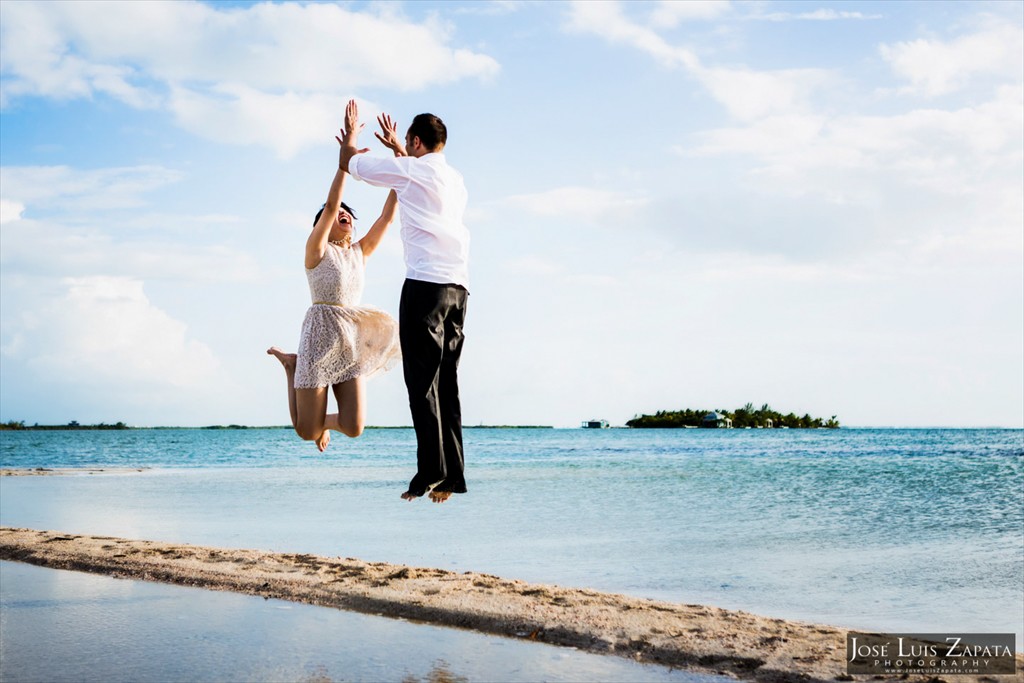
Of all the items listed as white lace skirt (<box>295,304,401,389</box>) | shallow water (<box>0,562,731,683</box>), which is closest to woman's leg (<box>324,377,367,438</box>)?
white lace skirt (<box>295,304,401,389</box>)

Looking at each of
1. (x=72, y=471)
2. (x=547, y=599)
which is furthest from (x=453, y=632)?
(x=72, y=471)

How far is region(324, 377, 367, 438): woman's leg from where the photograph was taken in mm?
5039

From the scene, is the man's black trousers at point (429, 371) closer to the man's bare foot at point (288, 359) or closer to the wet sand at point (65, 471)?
the man's bare foot at point (288, 359)

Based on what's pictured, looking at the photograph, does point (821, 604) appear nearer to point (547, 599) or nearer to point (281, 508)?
point (547, 599)

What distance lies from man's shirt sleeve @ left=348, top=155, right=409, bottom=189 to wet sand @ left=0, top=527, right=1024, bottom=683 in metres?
16.6

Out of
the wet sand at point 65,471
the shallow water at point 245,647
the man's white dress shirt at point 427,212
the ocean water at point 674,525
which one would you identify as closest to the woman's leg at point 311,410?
the man's white dress shirt at point 427,212

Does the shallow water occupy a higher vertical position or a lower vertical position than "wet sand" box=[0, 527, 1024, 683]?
lower

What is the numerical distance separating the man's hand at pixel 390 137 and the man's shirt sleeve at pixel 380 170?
19 centimetres

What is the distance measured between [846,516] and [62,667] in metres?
32.1

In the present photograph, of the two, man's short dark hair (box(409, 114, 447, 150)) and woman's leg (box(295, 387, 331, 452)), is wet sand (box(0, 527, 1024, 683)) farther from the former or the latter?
man's short dark hair (box(409, 114, 447, 150))

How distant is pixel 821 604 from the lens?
1003 inches

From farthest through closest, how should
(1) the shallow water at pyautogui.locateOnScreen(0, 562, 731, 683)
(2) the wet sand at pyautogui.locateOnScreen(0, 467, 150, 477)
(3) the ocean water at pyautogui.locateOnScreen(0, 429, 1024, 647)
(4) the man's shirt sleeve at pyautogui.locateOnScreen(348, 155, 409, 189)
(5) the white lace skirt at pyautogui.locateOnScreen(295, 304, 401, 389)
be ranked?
(2) the wet sand at pyautogui.locateOnScreen(0, 467, 150, 477), (3) the ocean water at pyautogui.locateOnScreen(0, 429, 1024, 647), (1) the shallow water at pyautogui.locateOnScreen(0, 562, 731, 683), (5) the white lace skirt at pyautogui.locateOnScreen(295, 304, 401, 389), (4) the man's shirt sleeve at pyautogui.locateOnScreen(348, 155, 409, 189)

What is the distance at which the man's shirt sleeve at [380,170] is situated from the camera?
170 inches

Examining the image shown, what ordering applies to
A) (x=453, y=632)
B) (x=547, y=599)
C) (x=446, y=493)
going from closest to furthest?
(x=446, y=493) → (x=453, y=632) → (x=547, y=599)
